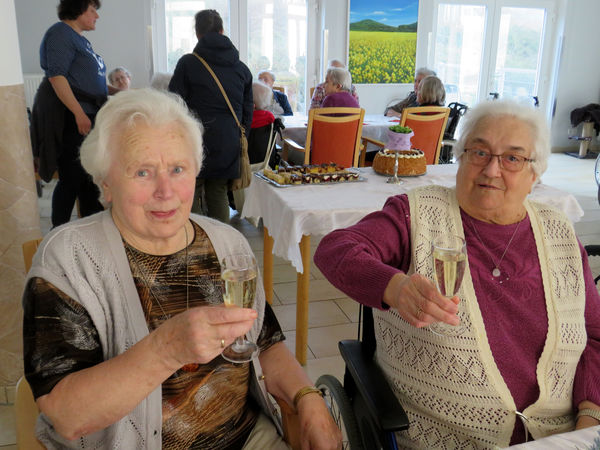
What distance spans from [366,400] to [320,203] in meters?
1.24

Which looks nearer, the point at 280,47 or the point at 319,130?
the point at 319,130

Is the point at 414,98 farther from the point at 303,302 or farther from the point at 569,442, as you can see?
the point at 569,442

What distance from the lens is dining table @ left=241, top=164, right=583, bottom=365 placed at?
7.56 feet

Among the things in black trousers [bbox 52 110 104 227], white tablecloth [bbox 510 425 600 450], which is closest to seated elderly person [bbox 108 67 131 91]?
black trousers [bbox 52 110 104 227]

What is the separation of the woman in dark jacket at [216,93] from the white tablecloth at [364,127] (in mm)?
1412

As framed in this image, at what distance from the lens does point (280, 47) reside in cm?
748

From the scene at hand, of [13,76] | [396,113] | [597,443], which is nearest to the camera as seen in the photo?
[597,443]

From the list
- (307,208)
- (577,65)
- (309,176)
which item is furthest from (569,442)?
(577,65)

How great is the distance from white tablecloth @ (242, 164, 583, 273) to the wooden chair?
1099 mm

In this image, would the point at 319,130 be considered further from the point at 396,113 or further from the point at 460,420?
the point at 460,420

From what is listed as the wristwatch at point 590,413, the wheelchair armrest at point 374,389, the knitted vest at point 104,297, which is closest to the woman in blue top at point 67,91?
the knitted vest at point 104,297

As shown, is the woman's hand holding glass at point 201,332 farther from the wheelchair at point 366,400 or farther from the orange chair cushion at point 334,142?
the orange chair cushion at point 334,142

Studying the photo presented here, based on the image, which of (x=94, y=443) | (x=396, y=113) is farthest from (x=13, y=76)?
(x=396, y=113)

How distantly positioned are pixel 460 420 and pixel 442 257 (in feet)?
1.61
